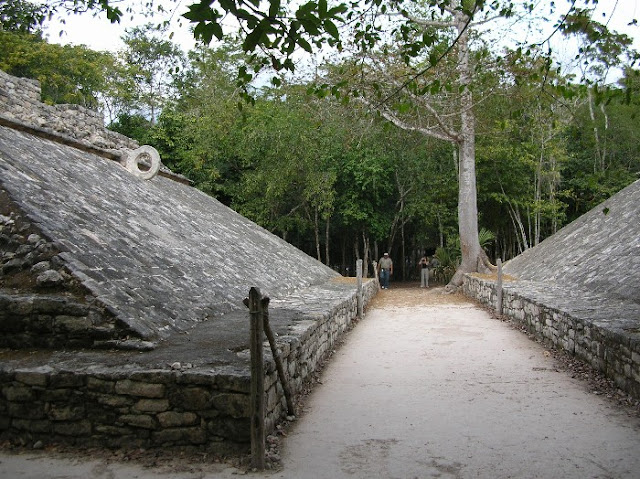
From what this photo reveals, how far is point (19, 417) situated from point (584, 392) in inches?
197

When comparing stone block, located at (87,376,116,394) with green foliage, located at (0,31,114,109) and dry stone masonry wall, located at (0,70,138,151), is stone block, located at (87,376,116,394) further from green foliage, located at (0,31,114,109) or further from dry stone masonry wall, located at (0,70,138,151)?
green foliage, located at (0,31,114,109)

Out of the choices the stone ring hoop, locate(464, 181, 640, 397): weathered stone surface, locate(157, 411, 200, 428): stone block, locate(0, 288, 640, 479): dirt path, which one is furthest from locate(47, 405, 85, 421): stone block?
the stone ring hoop

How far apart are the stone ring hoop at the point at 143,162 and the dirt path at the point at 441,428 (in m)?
6.15

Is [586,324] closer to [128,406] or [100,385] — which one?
[128,406]

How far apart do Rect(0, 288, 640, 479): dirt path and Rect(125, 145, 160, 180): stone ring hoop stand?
615cm

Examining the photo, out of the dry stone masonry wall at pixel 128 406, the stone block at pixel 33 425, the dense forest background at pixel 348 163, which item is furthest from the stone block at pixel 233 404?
the dense forest background at pixel 348 163

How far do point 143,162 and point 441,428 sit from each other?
9.25 meters

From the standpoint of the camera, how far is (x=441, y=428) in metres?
4.38

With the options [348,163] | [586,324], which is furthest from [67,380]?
[348,163]

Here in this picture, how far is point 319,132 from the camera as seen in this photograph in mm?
21844

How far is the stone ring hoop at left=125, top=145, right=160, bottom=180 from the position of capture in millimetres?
11133

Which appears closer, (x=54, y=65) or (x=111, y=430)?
(x=111, y=430)

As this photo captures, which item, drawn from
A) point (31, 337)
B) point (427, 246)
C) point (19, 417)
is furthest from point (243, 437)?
point (427, 246)

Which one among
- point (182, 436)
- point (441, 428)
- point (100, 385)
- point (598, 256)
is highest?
point (598, 256)
